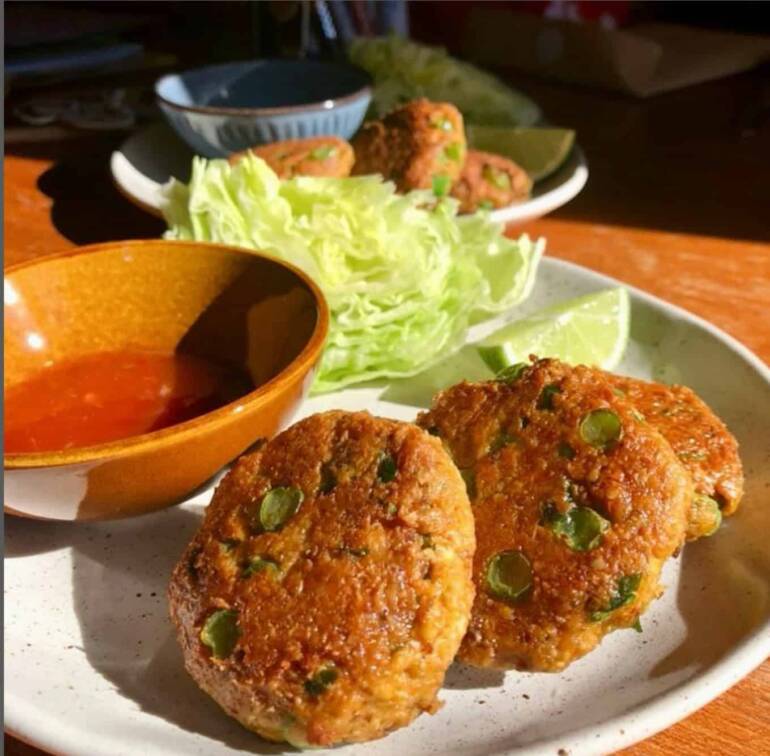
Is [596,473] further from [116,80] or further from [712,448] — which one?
[116,80]

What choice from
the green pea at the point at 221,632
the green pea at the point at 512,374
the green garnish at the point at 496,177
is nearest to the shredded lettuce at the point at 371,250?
the green garnish at the point at 496,177

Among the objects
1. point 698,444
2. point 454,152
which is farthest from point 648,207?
point 698,444

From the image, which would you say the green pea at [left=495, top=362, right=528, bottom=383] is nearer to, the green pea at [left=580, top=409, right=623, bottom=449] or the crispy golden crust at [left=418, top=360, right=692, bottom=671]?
the crispy golden crust at [left=418, top=360, right=692, bottom=671]

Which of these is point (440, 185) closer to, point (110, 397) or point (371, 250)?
point (371, 250)

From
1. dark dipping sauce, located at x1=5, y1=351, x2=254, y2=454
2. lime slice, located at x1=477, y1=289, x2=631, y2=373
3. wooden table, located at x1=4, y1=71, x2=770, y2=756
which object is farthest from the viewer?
wooden table, located at x1=4, y1=71, x2=770, y2=756

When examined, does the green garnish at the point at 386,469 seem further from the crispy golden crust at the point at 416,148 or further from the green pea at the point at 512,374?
the crispy golden crust at the point at 416,148

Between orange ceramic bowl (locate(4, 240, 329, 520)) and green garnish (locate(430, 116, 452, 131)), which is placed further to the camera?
green garnish (locate(430, 116, 452, 131))

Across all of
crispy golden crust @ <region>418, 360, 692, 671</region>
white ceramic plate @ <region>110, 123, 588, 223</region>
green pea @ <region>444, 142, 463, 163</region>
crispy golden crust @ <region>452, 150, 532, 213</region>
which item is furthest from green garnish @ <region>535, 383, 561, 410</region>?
green pea @ <region>444, 142, 463, 163</region>
